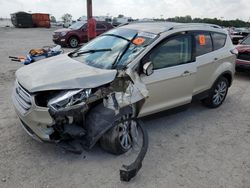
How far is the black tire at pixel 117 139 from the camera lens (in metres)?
3.66

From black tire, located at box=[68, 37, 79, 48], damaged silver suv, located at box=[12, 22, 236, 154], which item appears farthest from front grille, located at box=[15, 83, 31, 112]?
black tire, located at box=[68, 37, 79, 48]

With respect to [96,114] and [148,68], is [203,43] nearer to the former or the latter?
[148,68]

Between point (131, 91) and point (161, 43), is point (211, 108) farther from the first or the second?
point (131, 91)

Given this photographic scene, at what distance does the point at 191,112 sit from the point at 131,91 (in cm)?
230

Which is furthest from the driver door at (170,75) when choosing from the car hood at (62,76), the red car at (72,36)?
the red car at (72,36)

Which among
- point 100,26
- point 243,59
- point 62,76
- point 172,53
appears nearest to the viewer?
point 62,76

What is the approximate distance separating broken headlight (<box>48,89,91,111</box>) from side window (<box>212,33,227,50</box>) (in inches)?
126

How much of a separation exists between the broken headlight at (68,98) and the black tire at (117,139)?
0.60 meters

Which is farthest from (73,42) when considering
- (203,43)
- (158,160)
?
(158,160)

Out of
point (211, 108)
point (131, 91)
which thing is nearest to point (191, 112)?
point (211, 108)

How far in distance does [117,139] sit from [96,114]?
18.0 inches

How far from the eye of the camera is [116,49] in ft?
14.3

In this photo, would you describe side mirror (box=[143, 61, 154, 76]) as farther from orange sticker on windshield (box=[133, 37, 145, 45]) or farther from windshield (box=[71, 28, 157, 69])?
orange sticker on windshield (box=[133, 37, 145, 45])

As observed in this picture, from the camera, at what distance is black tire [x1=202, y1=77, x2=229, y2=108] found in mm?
5599
